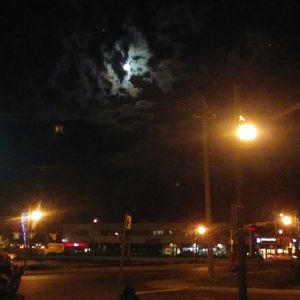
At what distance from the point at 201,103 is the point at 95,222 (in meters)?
99.3

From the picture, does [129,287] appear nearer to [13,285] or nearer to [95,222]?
[13,285]

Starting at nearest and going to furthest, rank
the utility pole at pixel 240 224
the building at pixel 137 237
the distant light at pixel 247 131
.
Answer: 1. the utility pole at pixel 240 224
2. the distant light at pixel 247 131
3. the building at pixel 137 237

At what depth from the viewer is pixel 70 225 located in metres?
126

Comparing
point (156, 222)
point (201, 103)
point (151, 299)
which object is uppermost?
point (156, 222)

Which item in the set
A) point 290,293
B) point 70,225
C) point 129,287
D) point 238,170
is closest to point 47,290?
point 290,293

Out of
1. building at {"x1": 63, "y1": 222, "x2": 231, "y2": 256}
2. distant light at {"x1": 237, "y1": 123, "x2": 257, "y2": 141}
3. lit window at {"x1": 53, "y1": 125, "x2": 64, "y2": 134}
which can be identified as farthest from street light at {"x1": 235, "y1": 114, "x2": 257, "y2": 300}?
building at {"x1": 63, "y1": 222, "x2": 231, "y2": 256}

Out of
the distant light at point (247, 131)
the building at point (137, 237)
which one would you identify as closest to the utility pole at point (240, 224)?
the distant light at point (247, 131)

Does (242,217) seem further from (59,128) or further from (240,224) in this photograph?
(59,128)

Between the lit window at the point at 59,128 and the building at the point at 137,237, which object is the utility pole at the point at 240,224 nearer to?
the lit window at the point at 59,128

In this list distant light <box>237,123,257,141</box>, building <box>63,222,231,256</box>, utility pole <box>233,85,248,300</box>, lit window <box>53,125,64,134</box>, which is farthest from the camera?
building <box>63,222,231,256</box>

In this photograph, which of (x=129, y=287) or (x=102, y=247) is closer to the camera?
(x=129, y=287)

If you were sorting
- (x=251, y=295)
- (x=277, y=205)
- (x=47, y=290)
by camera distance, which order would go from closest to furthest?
1. (x=251, y=295)
2. (x=47, y=290)
3. (x=277, y=205)

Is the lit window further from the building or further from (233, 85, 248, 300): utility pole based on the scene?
the building

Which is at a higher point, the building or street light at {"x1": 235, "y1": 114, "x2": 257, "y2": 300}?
the building
